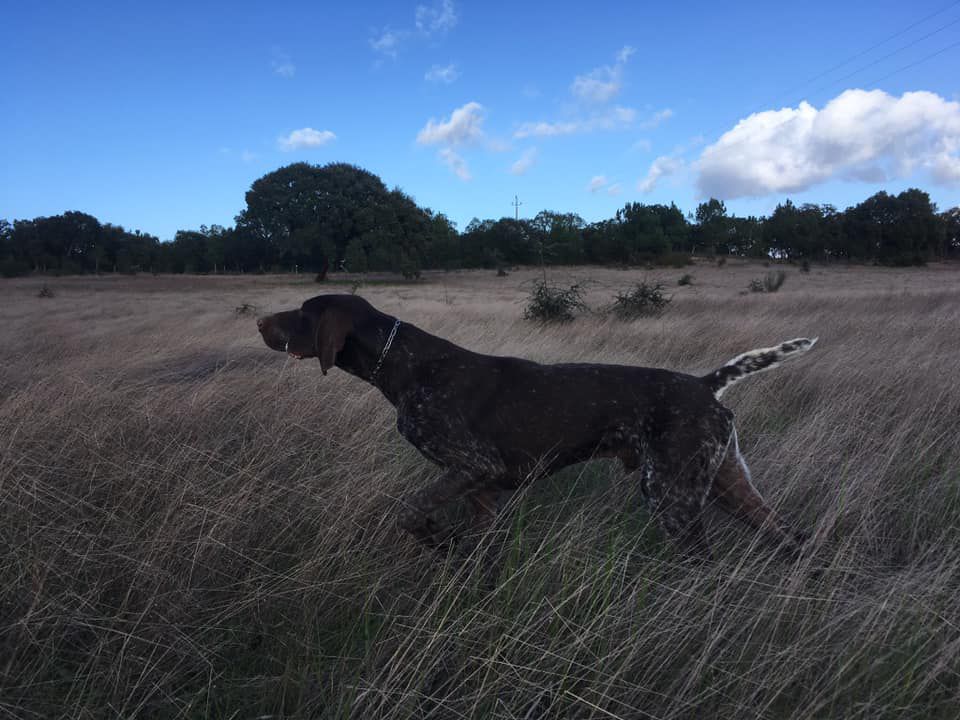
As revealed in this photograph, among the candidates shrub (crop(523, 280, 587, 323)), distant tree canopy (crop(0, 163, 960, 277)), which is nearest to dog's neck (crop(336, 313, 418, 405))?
shrub (crop(523, 280, 587, 323))

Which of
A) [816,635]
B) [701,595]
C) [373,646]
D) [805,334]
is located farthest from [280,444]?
[805,334]

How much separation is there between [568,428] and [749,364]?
1006 mm

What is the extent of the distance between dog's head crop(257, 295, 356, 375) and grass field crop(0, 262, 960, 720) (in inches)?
28.2

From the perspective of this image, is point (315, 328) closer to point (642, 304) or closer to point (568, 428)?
point (568, 428)

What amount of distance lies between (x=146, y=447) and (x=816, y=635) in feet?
12.3

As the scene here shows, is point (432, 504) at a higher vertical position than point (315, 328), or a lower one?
lower

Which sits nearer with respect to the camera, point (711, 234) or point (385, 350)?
point (385, 350)

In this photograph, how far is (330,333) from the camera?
3.20 meters

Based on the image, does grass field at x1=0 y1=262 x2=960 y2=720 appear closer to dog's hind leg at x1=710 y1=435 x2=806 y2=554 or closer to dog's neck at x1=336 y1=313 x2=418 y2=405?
dog's hind leg at x1=710 y1=435 x2=806 y2=554

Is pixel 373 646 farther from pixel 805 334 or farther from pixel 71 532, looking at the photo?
pixel 805 334

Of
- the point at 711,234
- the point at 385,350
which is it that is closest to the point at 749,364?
the point at 385,350

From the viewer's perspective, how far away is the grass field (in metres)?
1.92

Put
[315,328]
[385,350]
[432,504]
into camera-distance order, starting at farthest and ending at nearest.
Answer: [315,328]
[385,350]
[432,504]

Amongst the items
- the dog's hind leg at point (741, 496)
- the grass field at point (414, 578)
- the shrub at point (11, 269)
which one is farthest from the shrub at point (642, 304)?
the shrub at point (11, 269)
